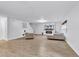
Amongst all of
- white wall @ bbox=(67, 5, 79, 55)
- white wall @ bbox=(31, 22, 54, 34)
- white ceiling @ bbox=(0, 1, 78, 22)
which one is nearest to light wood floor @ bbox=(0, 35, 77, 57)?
white wall @ bbox=(67, 5, 79, 55)

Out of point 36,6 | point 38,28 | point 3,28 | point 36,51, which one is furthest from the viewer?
point 38,28

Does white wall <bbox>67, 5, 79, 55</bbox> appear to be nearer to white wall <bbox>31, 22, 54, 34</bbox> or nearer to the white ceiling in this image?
the white ceiling

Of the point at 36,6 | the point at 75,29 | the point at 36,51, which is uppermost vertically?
the point at 36,6

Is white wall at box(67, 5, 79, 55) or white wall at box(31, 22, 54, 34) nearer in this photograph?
white wall at box(67, 5, 79, 55)

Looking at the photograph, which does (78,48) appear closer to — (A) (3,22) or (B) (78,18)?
(B) (78,18)

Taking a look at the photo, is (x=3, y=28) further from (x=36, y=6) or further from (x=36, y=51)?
(x=36, y=51)

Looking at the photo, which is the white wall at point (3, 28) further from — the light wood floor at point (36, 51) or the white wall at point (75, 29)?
the white wall at point (75, 29)

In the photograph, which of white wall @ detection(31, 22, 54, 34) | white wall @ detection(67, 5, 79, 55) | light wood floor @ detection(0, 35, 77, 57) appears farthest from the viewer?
white wall @ detection(31, 22, 54, 34)

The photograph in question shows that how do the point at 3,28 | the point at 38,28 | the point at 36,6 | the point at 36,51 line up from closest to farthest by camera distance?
1. the point at 36,51
2. the point at 36,6
3. the point at 3,28
4. the point at 38,28

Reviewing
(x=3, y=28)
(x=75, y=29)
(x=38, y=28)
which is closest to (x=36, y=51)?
(x=75, y=29)

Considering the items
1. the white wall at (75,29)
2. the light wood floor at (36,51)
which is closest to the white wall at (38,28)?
the light wood floor at (36,51)

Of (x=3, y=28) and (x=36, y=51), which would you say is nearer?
(x=36, y=51)

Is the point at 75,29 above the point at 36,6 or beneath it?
beneath

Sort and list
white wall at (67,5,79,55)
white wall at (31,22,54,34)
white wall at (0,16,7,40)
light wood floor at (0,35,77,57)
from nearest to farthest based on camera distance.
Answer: light wood floor at (0,35,77,57), white wall at (67,5,79,55), white wall at (0,16,7,40), white wall at (31,22,54,34)
